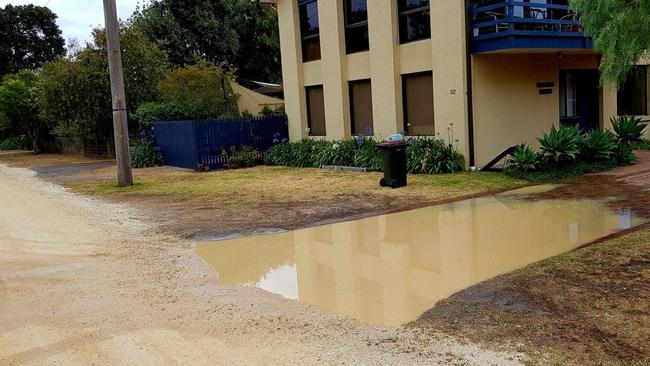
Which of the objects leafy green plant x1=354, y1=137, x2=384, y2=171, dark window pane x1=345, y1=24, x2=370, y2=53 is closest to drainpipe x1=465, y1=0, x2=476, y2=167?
leafy green plant x1=354, y1=137, x2=384, y2=171

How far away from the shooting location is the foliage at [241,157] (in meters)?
20.6

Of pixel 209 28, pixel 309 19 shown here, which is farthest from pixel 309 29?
pixel 209 28

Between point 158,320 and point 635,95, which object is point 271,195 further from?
point 635,95

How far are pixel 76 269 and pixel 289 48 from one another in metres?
14.9

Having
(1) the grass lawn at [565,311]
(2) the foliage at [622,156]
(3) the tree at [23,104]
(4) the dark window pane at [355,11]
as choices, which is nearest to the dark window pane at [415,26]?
(4) the dark window pane at [355,11]

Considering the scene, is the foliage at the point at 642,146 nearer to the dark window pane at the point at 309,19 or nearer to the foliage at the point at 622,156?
the foliage at the point at 622,156

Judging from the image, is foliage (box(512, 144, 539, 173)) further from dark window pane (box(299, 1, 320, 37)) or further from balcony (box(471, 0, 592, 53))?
dark window pane (box(299, 1, 320, 37))

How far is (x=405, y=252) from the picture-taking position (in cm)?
803

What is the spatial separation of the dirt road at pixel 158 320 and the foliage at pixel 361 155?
810 centimetres

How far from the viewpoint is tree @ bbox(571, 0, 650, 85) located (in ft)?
24.0

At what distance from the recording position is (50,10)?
2130 inches

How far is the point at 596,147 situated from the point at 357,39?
26.2 ft

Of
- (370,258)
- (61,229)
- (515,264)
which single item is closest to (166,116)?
(61,229)

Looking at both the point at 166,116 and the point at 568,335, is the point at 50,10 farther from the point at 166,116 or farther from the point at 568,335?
the point at 568,335
